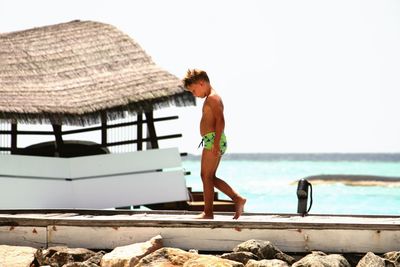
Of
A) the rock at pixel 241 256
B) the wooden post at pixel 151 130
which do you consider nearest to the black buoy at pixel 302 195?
the rock at pixel 241 256

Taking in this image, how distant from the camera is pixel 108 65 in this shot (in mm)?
18797

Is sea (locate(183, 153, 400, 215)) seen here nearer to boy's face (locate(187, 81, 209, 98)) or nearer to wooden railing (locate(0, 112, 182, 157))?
wooden railing (locate(0, 112, 182, 157))

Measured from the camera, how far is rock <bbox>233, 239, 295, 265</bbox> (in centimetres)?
911

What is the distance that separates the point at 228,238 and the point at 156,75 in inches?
353

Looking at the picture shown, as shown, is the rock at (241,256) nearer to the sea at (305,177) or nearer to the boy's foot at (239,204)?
the boy's foot at (239,204)

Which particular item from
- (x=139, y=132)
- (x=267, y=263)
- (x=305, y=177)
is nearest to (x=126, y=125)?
(x=139, y=132)

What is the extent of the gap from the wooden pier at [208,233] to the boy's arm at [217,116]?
2.96ft

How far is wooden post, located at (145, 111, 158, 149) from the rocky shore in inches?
346

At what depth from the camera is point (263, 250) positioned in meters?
9.13

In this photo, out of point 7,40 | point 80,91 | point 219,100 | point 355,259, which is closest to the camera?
point 355,259

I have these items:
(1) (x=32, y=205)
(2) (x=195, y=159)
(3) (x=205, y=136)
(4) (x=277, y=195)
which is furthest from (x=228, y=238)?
(2) (x=195, y=159)

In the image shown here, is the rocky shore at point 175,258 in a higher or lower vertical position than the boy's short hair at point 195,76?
lower

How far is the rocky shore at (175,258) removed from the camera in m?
8.88

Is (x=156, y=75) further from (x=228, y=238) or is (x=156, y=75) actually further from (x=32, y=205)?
(x=228, y=238)
